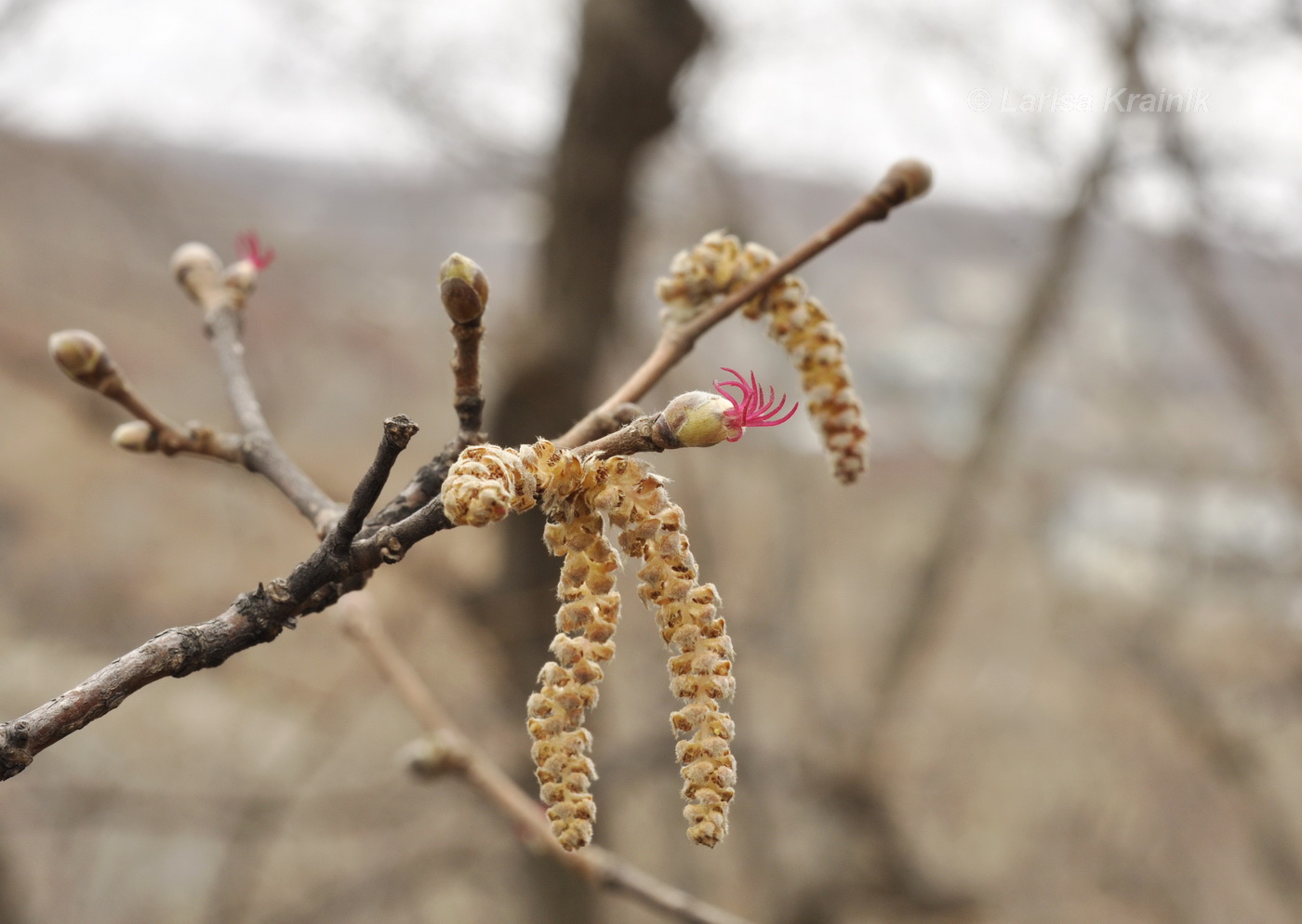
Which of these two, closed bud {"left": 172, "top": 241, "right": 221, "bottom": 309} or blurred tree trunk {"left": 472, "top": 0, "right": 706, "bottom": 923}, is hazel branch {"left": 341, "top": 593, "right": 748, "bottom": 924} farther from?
blurred tree trunk {"left": 472, "top": 0, "right": 706, "bottom": 923}

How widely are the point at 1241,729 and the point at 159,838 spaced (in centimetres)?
475

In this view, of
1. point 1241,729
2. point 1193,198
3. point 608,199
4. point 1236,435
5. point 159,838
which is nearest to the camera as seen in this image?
point 608,199

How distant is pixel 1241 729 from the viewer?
4.27m

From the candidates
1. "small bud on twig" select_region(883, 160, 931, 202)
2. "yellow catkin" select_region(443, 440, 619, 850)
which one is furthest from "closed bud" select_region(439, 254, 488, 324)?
"small bud on twig" select_region(883, 160, 931, 202)

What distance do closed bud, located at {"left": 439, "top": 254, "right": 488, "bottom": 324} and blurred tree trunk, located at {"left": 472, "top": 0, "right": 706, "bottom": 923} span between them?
1.62 meters

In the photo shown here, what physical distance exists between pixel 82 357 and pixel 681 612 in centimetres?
52

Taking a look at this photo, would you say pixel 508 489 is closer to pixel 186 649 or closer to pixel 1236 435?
pixel 186 649

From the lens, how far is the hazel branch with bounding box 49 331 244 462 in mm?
696

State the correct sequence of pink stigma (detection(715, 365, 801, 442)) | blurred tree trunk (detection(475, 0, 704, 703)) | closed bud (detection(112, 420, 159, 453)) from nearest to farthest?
pink stigma (detection(715, 365, 801, 442)), closed bud (detection(112, 420, 159, 453)), blurred tree trunk (detection(475, 0, 704, 703))

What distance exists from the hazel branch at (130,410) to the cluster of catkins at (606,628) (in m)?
0.42

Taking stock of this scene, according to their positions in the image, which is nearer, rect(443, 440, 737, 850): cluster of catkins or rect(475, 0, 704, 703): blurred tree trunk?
rect(443, 440, 737, 850): cluster of catkins

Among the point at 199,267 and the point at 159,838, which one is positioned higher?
the point at 199,267

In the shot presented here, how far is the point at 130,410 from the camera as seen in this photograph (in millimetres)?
780

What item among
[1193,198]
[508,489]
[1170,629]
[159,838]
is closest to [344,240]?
[159,838]
